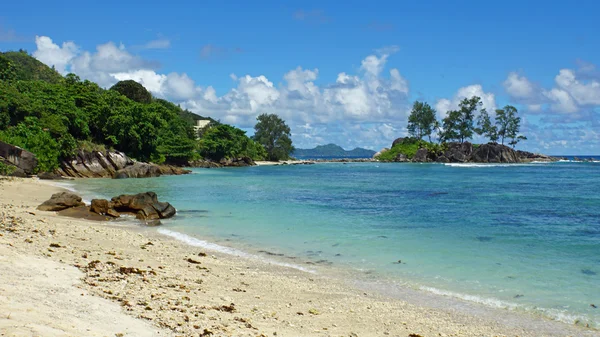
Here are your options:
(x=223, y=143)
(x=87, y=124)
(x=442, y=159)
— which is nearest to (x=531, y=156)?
(x=442, y=159)

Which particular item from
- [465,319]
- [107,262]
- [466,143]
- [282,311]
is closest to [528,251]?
[465,319]

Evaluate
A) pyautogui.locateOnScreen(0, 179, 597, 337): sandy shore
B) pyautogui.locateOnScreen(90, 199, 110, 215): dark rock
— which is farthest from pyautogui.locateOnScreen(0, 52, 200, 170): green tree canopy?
pyautogui.locateOnScreen(0, 179, 597, 337): sandy shore

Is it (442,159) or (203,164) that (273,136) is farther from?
(442,159)

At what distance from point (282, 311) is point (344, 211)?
63.6 feet

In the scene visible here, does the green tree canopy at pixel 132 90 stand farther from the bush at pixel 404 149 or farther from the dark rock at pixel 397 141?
the dark rock at pixel 397 141

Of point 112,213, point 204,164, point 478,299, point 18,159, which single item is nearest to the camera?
point 478,299

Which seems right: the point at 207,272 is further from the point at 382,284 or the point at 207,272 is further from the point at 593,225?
the point at 593,225

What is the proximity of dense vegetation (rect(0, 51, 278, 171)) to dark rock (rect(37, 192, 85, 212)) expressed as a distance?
25.4 m

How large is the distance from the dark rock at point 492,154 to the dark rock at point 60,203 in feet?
453

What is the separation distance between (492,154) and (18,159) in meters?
133

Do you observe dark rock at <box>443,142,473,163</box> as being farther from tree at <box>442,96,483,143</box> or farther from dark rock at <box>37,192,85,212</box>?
dark rock at <box>37,192,85,212</box>

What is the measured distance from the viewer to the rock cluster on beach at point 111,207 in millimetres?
21969

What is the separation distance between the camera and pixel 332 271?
1369cm

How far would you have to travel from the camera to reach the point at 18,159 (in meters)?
42.4
